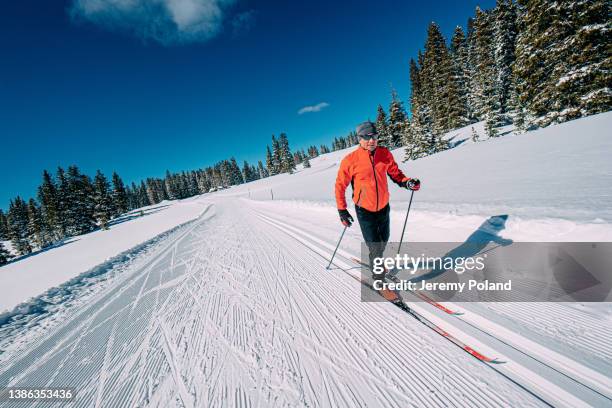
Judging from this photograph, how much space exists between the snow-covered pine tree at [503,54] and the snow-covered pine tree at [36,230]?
79.2 m

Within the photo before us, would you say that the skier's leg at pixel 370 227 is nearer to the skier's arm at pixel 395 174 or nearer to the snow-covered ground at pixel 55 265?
the skier's arm at pixel 395 174

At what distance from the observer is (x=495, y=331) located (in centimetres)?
223

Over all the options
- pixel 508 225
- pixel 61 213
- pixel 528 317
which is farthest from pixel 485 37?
pixel 61 213

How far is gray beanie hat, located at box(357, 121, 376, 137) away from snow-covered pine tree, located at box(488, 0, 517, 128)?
25.3 m

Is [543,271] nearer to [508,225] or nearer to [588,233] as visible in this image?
[588,233]

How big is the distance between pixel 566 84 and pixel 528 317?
634 inches

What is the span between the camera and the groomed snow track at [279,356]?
1.83m

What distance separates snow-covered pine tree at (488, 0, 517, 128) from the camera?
22.5m

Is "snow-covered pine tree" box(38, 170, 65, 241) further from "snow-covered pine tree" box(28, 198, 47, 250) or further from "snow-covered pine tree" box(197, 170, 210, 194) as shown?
"snow-covered pine tree" box(197, 170, 210, 194)

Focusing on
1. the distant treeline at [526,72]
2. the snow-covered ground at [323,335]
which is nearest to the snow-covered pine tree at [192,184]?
the distant treeline at [526,72]

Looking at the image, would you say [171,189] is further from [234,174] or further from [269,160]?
[269,160]

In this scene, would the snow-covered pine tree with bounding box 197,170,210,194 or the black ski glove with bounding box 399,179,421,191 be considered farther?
the snow-covered pine tree with bounding box 197,170,210,194

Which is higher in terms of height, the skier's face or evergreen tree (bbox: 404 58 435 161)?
evergreen tree (bbox: 404 58 435 161)

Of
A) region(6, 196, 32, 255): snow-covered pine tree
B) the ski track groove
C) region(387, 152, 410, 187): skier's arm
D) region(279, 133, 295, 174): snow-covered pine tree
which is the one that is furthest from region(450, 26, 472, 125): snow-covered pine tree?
region(6, 196, 32, 255): snow-covered pine tree
